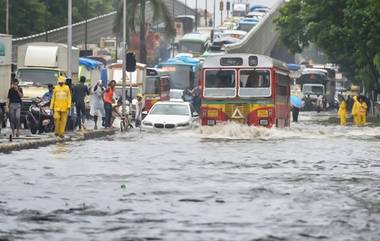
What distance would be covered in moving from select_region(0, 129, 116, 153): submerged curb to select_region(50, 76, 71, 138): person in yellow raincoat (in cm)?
43

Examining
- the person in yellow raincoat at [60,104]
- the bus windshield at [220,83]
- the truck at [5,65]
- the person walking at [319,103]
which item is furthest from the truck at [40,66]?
the person walking at [319,103]

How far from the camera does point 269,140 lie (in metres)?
33.9

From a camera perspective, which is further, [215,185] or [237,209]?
[215,185]

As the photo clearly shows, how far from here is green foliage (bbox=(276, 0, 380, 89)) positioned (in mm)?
61062

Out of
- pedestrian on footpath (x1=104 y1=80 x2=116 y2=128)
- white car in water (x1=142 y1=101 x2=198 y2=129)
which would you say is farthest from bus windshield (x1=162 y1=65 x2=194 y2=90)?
pedestrian on footpath (x1=104 y1=80 x2=116 y2=128)

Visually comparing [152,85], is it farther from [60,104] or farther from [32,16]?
[60,104]

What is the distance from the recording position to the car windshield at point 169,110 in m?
39.8

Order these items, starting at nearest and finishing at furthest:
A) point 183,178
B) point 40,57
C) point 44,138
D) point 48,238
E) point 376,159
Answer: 1. point 48,238
2. point 183,178
3. point 376,159
4. point 44,138
5. point 40,57

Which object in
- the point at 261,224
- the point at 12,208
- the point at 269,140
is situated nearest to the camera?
the point at 261,224

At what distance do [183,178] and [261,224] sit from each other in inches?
242

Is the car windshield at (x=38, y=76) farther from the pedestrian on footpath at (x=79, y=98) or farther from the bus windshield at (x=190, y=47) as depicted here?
the bus windshield at (x=190, y=47)

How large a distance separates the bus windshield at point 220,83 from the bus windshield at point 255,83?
0.29 metres

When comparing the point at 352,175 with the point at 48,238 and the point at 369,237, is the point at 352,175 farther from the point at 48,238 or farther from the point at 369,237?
the point at 48,238

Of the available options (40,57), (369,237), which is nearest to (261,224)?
(369,237)
